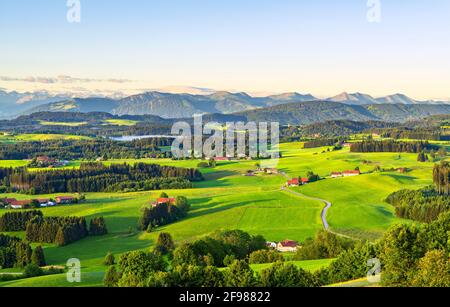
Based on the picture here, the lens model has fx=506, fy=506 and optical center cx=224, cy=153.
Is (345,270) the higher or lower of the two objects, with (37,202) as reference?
higher

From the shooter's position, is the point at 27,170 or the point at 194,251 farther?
the point at 27,170

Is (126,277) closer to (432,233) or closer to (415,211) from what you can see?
(432,233)

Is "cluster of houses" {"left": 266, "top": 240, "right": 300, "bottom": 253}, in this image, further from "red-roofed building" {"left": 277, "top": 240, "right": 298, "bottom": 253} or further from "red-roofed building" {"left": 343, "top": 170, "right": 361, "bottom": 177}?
"red-roofed building" {"left": 343, "top": 170, "right": 361, "bottom": 177}

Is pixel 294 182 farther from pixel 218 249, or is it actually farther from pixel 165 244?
pixel 218 249

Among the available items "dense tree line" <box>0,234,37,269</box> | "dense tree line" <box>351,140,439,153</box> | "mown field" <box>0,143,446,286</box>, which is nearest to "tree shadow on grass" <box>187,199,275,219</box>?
"mown field" <box>0,143,446,286</box>

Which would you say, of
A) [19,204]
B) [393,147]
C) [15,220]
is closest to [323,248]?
[15,220]

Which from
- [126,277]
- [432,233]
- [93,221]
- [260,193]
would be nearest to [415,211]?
[260,193]
